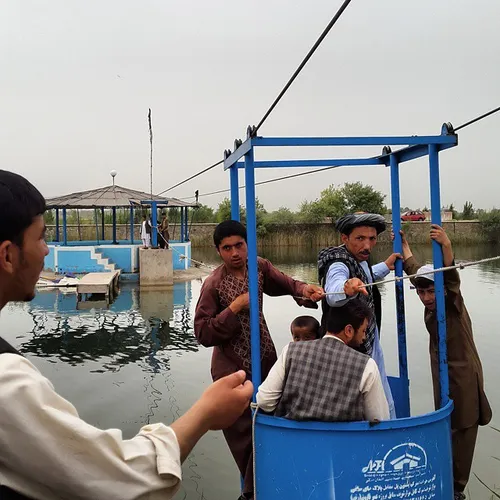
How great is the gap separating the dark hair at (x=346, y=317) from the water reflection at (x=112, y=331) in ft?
16.9

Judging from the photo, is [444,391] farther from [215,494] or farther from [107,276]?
[107,276]

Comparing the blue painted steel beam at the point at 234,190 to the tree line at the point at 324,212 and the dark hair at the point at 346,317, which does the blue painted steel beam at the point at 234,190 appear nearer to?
the dark hair at the point at 346,317

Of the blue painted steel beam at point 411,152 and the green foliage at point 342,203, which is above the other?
the green foliage at point 342,203

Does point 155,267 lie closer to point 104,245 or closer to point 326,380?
point 104,245

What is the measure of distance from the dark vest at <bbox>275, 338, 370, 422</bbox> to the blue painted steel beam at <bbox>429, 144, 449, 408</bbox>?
2.17 ft

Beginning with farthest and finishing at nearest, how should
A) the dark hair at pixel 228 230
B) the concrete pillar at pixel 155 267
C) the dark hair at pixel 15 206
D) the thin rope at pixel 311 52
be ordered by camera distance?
the concrete pillar at pixel 155 267 → the dark hair at pixel 228 230 → the thin rope at pixel 311 52 → the dark hair at pixel 15 206

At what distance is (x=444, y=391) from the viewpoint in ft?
10.3

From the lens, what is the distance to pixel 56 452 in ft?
3.04

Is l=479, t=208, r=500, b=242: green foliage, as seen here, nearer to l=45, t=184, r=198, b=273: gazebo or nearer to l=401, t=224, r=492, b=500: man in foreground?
l=45, t=184, r=198, b=273: gazebo

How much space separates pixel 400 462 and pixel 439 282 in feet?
3.18

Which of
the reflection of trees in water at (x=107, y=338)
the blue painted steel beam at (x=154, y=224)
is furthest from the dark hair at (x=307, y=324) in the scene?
the blue painted steel beam at (x=154, y=224)

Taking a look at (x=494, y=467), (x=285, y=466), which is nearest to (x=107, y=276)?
(x=494, y=467)

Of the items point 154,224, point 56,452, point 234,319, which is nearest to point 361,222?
point 234,319

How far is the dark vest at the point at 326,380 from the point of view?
8.66 ft
